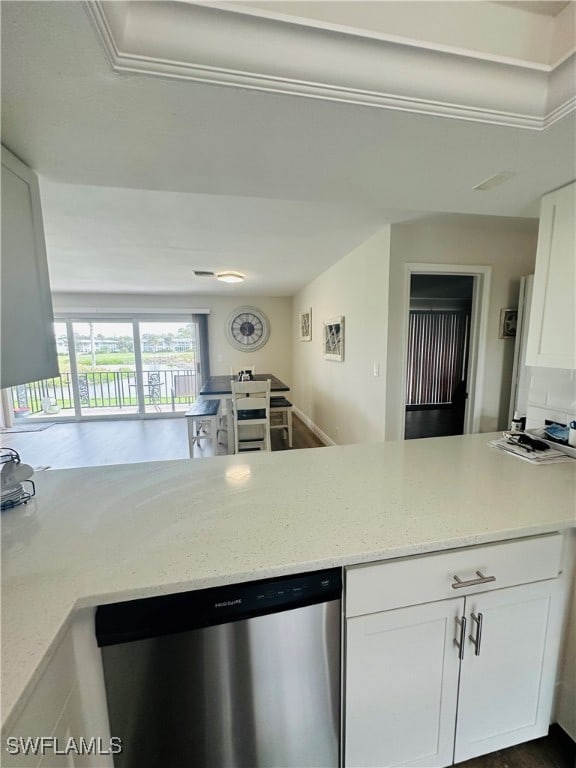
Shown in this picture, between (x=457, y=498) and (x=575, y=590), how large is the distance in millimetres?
483

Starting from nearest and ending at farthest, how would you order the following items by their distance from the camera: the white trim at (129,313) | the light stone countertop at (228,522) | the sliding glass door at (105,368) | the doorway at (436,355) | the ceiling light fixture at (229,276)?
the light stone countertop at (228,522) < the ceiling light fixture at (229,276) < the white trim at (129,313) < the sliding glass door at (105,368) < the doorway at (436,355)

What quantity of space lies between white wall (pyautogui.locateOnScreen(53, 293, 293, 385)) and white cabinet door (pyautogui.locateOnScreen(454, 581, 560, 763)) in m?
6.11

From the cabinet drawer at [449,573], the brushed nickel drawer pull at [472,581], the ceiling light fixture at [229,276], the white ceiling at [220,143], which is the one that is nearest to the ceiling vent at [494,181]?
the white ceiling at [220,143]

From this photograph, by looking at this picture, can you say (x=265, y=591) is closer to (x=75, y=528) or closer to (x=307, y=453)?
(x=75, y=528)

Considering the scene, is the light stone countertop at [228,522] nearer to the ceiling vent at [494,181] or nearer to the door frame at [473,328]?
the ceiling vent at [494,181]

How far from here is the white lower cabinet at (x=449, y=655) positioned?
910 mm

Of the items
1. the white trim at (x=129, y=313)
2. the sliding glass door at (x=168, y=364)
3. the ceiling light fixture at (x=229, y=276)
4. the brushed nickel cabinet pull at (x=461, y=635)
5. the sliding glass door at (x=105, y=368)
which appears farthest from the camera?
the sliding glass door at (x=168, y=364)

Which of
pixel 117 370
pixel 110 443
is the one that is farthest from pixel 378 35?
pixel 117 370

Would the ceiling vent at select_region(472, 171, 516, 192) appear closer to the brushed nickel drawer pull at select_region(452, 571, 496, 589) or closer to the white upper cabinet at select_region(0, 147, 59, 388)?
the brushed nickel drawer pull at select_region(452, 571, 496, 589)

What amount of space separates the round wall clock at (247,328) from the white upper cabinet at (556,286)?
215 inches

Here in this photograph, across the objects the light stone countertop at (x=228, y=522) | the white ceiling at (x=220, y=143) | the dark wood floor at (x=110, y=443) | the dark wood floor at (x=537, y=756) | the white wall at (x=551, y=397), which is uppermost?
the white ceiling at (x=220, y=143)

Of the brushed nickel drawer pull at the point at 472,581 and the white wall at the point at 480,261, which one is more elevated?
the white wall at the point at 480,261

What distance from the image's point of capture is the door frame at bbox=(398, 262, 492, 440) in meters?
2.76

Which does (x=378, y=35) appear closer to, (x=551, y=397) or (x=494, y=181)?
(x=494, y=181)
